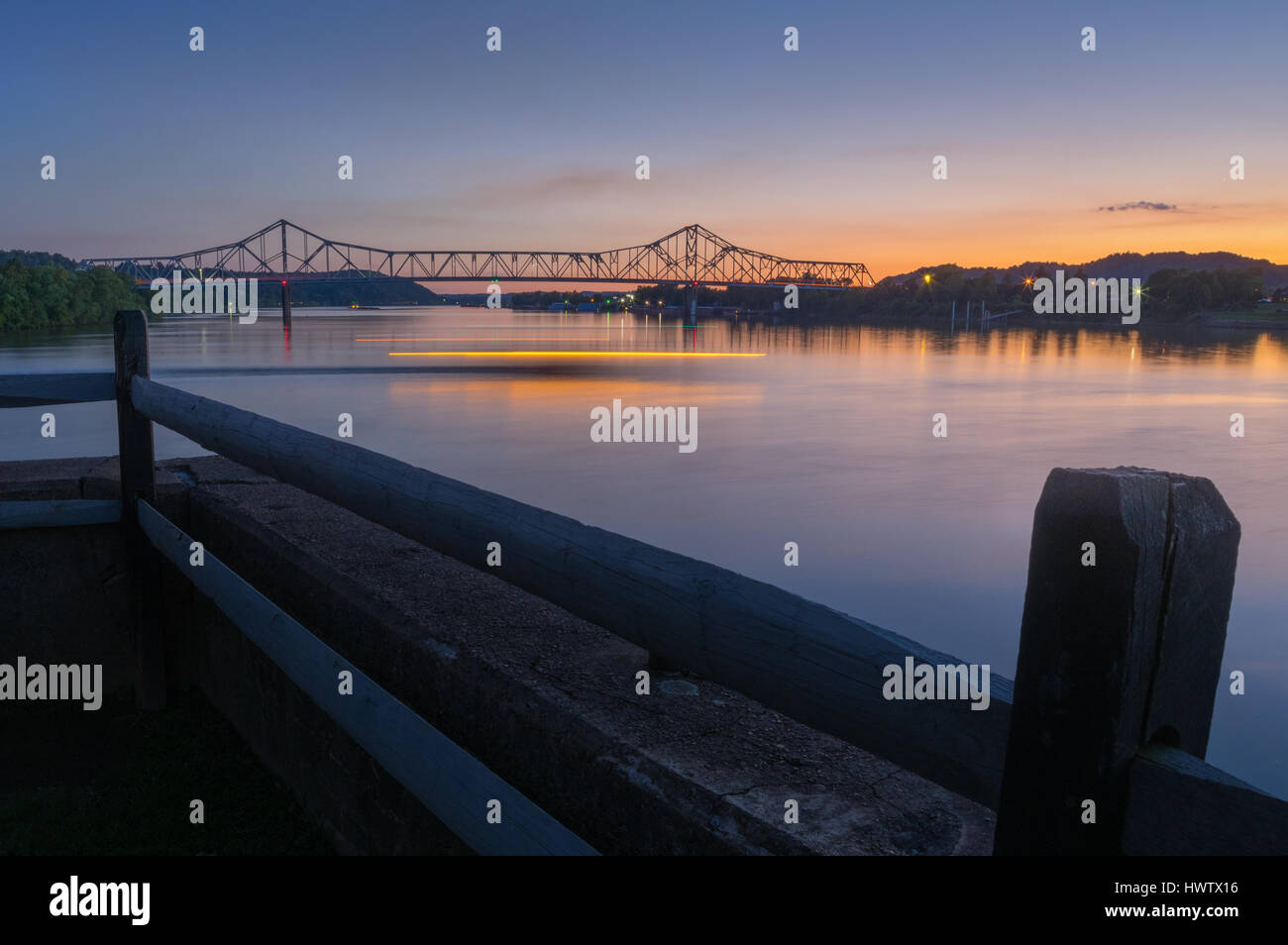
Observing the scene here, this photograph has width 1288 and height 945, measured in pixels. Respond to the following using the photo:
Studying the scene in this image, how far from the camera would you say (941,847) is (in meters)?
1.67

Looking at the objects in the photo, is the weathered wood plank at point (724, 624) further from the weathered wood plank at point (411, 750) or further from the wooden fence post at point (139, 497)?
the wooden fence post at point (139, 497)

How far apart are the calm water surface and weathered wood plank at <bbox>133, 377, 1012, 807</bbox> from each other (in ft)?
14.8

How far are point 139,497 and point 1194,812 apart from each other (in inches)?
172

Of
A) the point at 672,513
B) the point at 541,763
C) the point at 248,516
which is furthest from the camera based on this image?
the point at 672,513

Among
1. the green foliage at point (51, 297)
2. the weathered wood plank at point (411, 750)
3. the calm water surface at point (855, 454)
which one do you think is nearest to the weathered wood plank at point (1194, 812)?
the weathered wood plank at point (411, 750)

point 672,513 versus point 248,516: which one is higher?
point 248,516

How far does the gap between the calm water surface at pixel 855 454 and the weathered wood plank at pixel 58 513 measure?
4.92m

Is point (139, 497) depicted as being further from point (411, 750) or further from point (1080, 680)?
point (1080, 680)

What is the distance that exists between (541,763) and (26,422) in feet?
61.7

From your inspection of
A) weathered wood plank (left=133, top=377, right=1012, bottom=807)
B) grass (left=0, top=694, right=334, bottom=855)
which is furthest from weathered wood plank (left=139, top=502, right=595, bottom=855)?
grass (left=0, top=694, right=334, bottom=855)

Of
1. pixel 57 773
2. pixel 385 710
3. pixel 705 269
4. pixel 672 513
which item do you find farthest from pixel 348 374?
pixel 705 269
